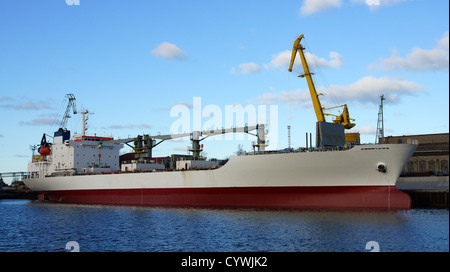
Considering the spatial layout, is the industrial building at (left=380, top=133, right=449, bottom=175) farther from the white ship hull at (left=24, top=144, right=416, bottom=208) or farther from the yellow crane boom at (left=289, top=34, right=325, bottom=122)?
the white ship hull at (left=24, top=144, right=416, bottom=208)

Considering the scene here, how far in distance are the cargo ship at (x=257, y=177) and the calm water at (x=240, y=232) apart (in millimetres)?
2505

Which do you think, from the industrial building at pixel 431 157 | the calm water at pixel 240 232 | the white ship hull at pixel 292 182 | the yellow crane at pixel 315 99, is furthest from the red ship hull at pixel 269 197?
the industrial building at pixel 431 157

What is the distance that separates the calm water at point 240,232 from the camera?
632 inches

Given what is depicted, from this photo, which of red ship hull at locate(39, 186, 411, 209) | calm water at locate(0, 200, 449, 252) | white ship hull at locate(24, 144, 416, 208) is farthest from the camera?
red ship hull at locate(39, 186, 411, 209)

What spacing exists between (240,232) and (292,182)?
32.6ft

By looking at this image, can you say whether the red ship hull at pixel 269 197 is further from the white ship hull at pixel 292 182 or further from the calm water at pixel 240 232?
the calm water at pixel 240 232

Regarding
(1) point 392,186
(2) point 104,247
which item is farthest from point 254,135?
(2) point 104,247

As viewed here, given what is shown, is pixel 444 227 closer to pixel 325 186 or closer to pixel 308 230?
pixel 308 230

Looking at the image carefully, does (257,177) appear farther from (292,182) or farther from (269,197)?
(292,182)

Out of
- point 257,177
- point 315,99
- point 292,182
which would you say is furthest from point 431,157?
point 257,177

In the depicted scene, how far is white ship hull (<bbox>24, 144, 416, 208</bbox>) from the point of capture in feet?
85.1

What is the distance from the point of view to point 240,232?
18812mm

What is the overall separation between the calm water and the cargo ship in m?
2.50

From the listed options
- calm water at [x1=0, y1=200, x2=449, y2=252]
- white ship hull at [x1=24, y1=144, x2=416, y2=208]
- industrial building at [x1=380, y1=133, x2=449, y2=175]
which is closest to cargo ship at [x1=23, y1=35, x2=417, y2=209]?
white ship hull at [x1=24, y1=144, x2=416, y2=208]
